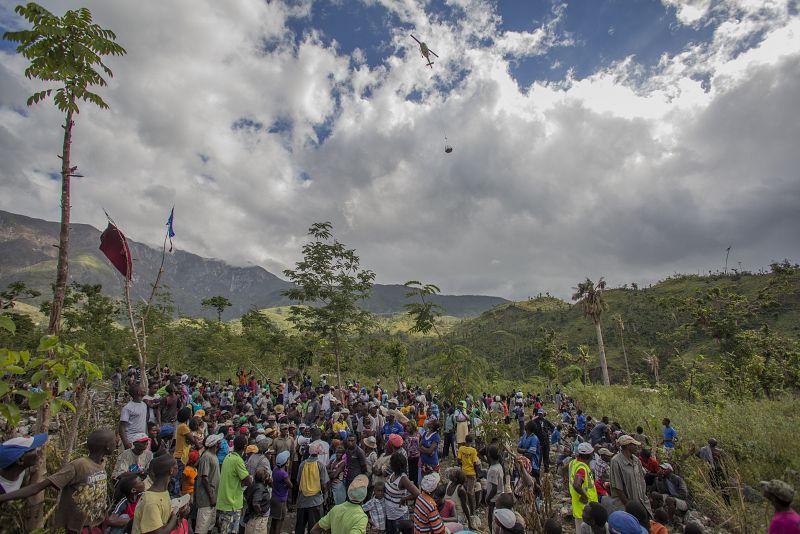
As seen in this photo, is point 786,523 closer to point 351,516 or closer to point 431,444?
point 351,516

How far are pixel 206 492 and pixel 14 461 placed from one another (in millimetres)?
3086

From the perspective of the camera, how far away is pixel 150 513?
3.86 m

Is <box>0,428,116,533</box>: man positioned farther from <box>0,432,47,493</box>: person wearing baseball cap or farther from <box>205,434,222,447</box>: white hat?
<box>205,434,222,447</box>: white hat

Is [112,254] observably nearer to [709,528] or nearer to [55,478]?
[55,478]

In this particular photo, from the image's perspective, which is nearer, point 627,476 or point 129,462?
point 129,462

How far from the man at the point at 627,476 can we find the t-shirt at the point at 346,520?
4282 millimetres

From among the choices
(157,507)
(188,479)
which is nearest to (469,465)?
(188,479)

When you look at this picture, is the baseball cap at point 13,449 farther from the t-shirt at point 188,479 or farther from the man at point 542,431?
the man at point 542,431

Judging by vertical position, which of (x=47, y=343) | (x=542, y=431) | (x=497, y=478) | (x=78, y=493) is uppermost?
(x=47, y=343)

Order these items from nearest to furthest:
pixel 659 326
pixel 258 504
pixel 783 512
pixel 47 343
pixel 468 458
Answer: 1. pixel 47 343
2. pixel 783 512
3. pixel 258 504
4. pixel 468 458
5. pixel 659 326

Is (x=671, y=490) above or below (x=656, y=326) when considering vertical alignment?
below

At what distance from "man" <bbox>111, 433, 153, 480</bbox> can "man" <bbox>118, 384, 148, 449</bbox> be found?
2.62 feet

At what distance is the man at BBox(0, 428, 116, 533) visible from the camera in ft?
12.1

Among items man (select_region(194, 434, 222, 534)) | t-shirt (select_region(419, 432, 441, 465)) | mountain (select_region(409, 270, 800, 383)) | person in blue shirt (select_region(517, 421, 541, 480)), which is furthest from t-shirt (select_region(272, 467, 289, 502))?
mountain (select_region(409, 270, 800, 383))
